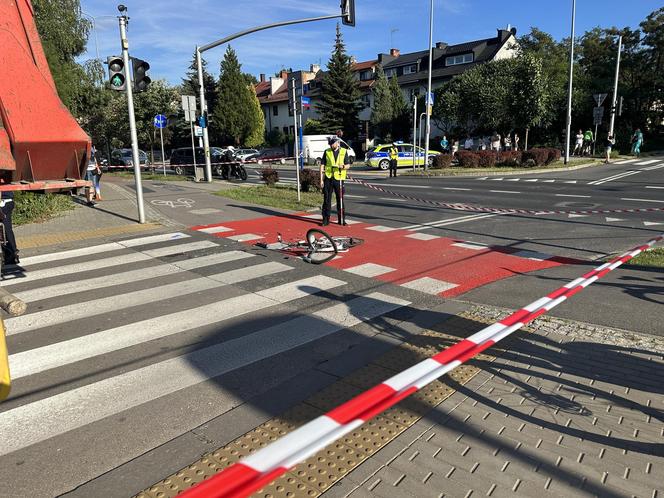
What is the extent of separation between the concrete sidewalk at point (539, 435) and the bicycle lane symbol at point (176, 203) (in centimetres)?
1207

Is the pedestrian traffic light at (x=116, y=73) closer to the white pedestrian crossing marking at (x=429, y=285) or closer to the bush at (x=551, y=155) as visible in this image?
the white pedestrian crossing marking at (x=429, y=285)

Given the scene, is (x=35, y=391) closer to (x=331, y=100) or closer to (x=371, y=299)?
(x=371, y=299)

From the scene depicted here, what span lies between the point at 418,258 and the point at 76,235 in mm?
7195

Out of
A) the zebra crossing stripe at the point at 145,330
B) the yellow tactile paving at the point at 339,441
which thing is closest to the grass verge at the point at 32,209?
the zebra crossing stripe at the point at 145,330

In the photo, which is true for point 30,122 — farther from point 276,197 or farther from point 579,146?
point 579,146

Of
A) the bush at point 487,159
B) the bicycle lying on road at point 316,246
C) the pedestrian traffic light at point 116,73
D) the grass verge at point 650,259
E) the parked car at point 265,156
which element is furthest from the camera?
the parked car at point 265,156

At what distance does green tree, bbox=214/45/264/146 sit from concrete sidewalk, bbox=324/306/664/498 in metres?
55.7

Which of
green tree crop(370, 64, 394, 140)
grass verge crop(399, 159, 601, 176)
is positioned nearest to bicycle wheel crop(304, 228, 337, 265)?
grass verge crop(399, 159, 601, 176)

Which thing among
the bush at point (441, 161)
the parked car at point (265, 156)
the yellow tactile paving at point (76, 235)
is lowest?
the yellow tactile paving at point (76, 235)

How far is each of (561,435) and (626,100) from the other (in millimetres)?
48141

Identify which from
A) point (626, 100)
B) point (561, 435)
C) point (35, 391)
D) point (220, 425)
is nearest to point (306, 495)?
point (220, 425)

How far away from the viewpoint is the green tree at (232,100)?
184 ft

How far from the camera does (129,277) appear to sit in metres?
7.30

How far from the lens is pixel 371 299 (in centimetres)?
625
